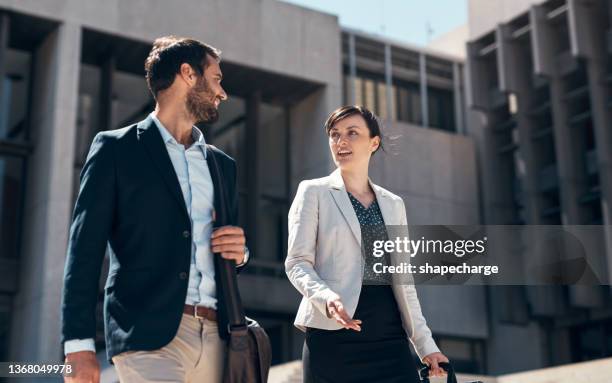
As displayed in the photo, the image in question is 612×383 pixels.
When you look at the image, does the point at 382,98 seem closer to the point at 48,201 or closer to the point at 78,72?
the point at 78,72

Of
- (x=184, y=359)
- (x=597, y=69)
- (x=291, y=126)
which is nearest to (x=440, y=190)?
(x=291, y=126)

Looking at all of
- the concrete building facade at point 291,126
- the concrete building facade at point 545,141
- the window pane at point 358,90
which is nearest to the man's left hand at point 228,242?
the concrete building facade at point 291,126

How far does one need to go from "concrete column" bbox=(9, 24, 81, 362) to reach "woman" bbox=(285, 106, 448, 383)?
15521mm

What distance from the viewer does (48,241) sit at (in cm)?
1934

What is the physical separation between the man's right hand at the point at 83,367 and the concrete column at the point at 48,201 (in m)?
16.7

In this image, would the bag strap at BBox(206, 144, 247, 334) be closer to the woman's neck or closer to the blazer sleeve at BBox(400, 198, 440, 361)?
the blazer sleeve at BBox(400, 198, 440, 361)

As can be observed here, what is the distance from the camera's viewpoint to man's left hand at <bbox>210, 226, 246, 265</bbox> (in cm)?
309

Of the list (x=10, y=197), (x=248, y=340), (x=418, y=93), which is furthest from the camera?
(x=418, y=93)

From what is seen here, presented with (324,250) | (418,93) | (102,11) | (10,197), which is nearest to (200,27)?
(102,11)

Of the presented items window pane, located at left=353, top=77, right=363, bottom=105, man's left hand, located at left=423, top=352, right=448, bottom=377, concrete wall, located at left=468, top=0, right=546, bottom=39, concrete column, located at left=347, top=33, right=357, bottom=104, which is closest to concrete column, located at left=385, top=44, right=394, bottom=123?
window pane, located at left=353, top=77, right=363, bottom=105

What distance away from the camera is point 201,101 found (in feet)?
11.0

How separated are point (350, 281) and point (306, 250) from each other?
0.78 ft

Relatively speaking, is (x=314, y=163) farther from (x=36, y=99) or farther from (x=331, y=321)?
(x=331, y=321)

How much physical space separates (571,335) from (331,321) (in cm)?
2254
